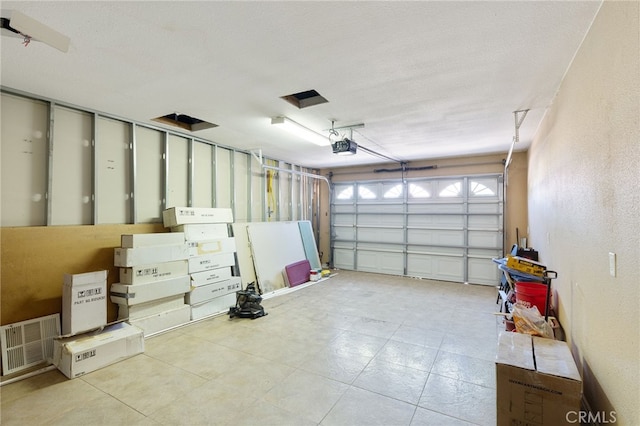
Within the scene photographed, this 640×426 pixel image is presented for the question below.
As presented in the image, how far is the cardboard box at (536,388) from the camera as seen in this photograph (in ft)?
5.16

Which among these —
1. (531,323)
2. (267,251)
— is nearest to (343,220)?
(267,251)

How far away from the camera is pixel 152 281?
352cm

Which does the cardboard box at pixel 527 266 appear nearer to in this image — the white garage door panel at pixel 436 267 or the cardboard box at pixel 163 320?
the white garage door panel at pixel 436 267

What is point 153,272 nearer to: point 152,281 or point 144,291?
point 152,281

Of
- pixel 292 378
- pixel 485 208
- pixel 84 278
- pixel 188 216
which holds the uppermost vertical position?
pixel 485 208

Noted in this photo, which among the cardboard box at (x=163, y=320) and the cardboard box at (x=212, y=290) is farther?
the cardboard box at (x=212, y=290)

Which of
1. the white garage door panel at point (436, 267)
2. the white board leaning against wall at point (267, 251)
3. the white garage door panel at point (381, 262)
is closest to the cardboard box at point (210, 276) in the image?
the white board leaning against wall at point (267, 251)

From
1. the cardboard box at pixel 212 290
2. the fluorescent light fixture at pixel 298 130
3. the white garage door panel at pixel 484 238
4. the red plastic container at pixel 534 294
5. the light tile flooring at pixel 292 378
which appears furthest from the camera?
the white garage door panel at pixel 484 238

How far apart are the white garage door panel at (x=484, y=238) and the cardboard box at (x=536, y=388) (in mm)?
4599

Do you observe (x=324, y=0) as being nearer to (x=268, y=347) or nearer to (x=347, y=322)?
(x=268, y=347)

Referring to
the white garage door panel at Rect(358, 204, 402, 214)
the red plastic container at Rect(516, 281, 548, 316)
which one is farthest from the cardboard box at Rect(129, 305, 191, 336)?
the white garage door panel at Rect(358, 204, 402, 214)

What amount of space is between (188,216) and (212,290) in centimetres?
113

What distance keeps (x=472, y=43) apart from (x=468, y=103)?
128 centimetres

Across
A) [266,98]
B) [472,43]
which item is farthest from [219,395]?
[472,43]
